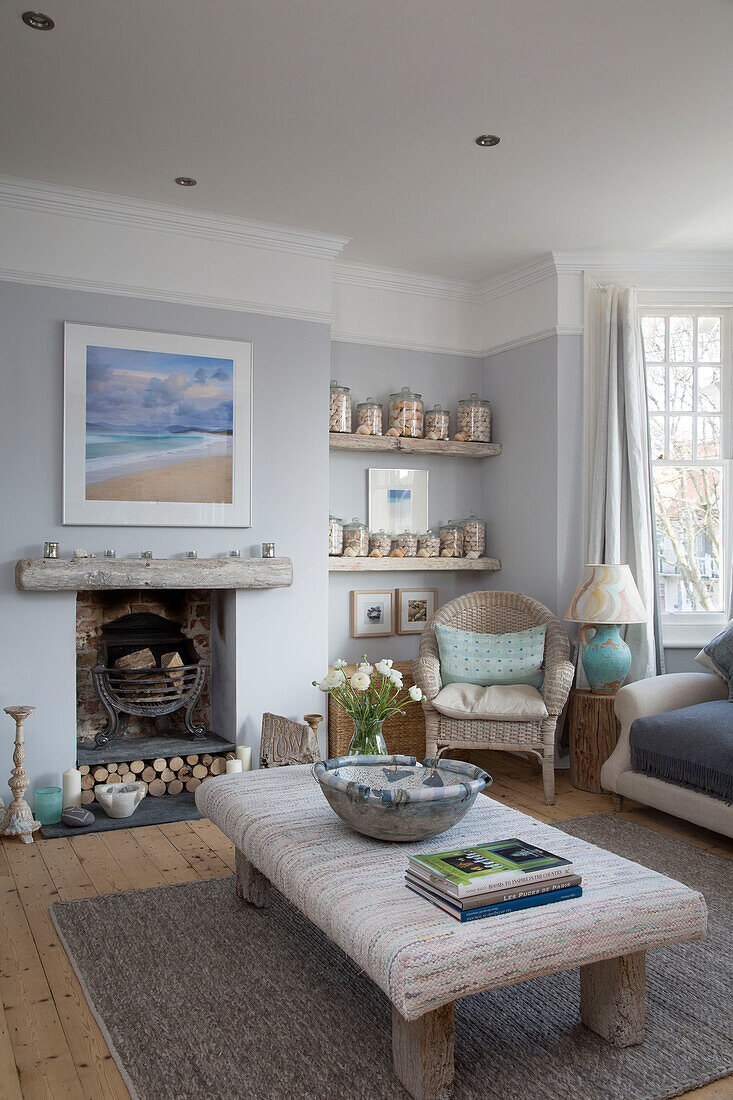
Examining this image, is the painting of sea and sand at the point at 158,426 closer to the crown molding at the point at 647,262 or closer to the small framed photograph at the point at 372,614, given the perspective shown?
the small framed photograph at the point at 372,614

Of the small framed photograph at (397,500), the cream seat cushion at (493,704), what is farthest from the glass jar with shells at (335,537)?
the cream seat cushion at (493,704)

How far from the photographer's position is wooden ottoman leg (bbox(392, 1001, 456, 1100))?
174 centimetres

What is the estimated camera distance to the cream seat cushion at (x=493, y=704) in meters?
3.86

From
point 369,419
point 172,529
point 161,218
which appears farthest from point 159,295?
point 369,419

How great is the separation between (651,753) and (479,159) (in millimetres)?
2597

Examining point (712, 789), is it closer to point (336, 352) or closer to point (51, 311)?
point (336, 352)

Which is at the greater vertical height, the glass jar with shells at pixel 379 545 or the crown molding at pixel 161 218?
the crown molding at pixel 161 218

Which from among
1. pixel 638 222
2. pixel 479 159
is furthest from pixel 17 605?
pixel 638 222

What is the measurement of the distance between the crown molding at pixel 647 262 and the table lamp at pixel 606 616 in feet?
5.53

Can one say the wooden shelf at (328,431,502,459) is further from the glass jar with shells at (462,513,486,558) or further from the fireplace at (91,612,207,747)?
the fireplace at (91,612,207,747)

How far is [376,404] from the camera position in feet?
15.5

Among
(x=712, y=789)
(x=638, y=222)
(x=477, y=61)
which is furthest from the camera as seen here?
(x=638, y=222)

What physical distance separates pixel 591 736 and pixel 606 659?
38 cm

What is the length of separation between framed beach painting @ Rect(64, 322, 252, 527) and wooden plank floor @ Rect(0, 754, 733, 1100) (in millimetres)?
1410
